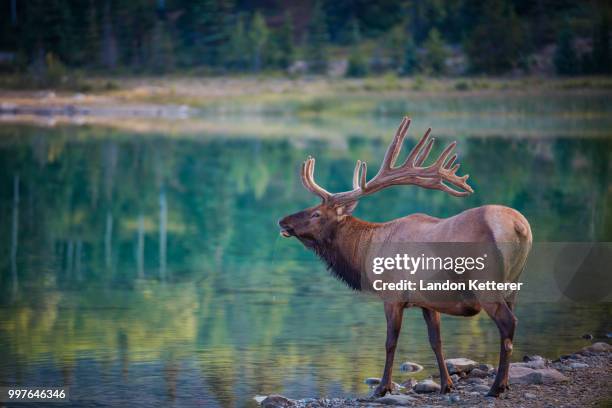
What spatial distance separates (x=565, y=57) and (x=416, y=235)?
222 ft

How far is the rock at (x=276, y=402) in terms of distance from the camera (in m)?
8.74

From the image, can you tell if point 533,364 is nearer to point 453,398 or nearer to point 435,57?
point 453,398

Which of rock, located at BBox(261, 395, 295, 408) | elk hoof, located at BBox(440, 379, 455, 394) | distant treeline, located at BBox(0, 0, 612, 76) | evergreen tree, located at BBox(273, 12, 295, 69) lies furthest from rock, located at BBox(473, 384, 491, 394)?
evergreen tree, located at BBox(273, 12, 295, 69)

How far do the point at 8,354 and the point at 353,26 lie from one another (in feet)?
314

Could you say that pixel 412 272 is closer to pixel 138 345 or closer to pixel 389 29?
pixel 138 345

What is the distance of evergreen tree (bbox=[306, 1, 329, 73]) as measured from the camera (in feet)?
294

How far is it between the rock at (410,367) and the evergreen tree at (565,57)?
2492 inches

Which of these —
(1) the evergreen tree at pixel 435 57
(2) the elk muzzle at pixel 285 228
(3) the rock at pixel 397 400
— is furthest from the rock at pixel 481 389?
(1) the evergreen tree at pixel 435 57

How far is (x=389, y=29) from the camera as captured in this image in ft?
350

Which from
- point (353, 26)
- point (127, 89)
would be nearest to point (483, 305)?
point (127, 89)

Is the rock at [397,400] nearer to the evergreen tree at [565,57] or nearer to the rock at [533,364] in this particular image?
the rock at [533,364]

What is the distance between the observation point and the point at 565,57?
74.2m

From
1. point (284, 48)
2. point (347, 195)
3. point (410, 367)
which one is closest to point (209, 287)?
point (410, 367)

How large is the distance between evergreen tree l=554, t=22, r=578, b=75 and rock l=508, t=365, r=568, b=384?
64.1m
